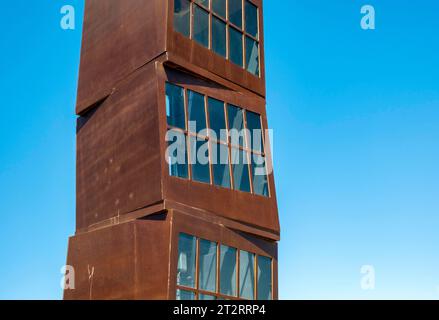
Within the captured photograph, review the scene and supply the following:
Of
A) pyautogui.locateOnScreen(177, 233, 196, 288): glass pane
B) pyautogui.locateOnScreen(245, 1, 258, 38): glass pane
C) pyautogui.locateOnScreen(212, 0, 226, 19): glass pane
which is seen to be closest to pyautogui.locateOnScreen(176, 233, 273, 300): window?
pyautogui.locateOnScreen(177, 233, 196, 288): glass pane

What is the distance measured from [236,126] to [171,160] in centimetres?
309

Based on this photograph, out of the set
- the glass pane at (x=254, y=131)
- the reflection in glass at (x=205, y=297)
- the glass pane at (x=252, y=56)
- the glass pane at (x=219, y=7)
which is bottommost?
the reflection in glass at (x=205, y=297)

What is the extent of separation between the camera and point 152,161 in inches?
726

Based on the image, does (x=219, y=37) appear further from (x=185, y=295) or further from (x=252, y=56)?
(x=185, y=295)

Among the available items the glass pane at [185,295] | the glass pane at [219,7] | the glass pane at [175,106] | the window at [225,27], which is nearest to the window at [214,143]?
the glass pane at [175,106]

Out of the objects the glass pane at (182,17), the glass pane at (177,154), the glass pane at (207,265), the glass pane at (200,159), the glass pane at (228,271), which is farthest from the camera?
the glass pane at (182,17)

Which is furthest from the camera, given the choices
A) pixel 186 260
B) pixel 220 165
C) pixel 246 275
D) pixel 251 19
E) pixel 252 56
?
pixel 251 19

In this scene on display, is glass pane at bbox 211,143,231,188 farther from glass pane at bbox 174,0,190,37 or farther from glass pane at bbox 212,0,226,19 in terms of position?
glass pane at bbox 212,0,226,19

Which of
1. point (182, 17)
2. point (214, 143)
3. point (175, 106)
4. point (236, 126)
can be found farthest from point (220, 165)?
point (182, 17)

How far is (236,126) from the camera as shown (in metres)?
20.8

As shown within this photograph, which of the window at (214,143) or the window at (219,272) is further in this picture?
the window at (214,143)

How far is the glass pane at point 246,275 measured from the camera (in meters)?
19.4

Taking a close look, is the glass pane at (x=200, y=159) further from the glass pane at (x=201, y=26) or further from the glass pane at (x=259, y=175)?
the glass pane at (x=201, y=26)

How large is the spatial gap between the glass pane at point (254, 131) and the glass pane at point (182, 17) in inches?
129
